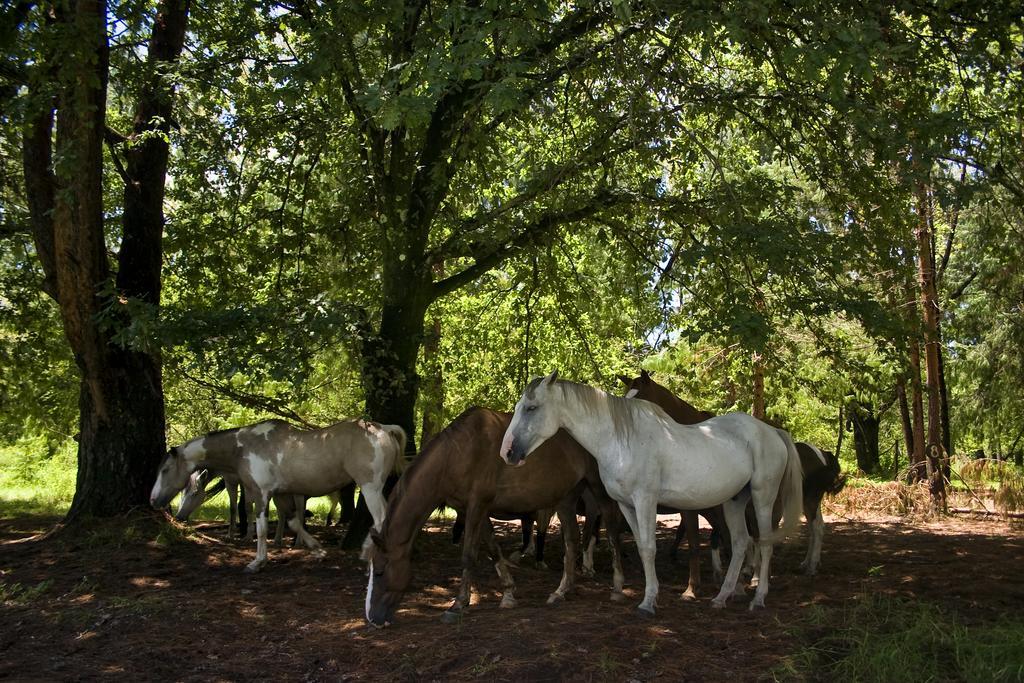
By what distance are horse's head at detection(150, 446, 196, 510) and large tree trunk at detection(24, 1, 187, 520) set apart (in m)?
0.79

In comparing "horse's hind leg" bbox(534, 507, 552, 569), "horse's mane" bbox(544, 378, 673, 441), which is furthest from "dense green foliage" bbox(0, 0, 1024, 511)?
"horse's hind leg" bbox(534, 507, 552, 569)

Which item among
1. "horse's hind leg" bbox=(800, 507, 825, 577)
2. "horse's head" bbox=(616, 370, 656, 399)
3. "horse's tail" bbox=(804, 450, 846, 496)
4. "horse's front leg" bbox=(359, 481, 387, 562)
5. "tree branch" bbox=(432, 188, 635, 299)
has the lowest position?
"horse's hind leg" bbox=(800, 507, 825, 577)

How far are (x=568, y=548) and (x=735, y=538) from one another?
157 cm

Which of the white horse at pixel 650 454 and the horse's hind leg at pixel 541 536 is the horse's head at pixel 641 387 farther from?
the horse's hind leg at pixel 541 536

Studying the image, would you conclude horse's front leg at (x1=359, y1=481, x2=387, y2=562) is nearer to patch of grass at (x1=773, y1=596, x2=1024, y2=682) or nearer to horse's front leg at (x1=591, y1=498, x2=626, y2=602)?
horse's front leg at (x1=591, y1=498, x2=626, y2=602)

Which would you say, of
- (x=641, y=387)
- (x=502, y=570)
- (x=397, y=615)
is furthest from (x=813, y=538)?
(x=397, y=615)

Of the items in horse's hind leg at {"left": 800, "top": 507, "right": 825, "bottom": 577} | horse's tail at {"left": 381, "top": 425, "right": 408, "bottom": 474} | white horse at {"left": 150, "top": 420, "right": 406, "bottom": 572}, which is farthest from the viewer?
horse's tail at {"left": 381, "top": 425, "right": 408, "bottom": 474}

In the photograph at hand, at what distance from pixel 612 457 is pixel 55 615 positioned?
16.2 feet

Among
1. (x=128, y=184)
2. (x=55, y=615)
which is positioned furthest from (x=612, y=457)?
(x=128, y=184)

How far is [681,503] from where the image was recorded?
778 cm

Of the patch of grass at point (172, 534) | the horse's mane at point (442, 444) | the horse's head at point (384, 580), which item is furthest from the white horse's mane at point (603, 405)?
the patch of grass at point (172, 534)

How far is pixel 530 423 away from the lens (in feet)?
24.5

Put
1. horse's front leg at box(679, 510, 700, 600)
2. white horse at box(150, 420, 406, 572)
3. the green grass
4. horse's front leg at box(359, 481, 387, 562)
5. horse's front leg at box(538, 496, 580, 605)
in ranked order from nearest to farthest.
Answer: horse's front leg at box(538, 496, 580, 605) → horse's front leg at box(679, 510, 700, 600) → horse's front leg at box(359, 481, 387, 562) → white horse at box(150, 420, 406, 572) → the green grass

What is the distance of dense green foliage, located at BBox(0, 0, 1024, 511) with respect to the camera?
8039mm
